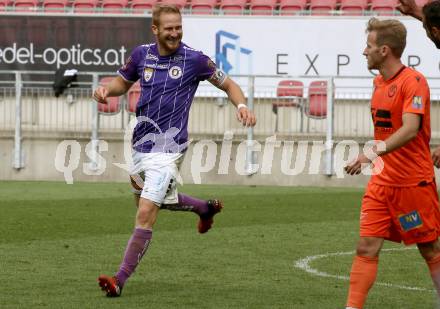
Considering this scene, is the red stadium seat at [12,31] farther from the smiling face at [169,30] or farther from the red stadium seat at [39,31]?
the smiling face at [169,30]

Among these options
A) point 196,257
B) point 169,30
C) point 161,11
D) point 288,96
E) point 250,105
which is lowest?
point 196,257

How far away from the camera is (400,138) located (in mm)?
7051

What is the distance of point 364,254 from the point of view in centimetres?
741

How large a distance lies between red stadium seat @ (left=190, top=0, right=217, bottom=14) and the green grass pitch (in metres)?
7.98

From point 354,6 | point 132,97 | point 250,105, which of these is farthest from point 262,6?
point 132,97

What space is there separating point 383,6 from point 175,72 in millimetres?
15892

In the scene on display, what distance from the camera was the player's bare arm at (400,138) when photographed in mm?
6965

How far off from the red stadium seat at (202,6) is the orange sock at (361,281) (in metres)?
18.0

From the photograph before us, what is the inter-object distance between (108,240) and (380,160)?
17.6 ft

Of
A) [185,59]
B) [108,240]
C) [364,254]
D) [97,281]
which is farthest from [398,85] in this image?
[108,240]

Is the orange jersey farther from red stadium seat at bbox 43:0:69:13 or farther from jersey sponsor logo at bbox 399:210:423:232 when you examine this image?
red stadium seat at bbox 43:0:69:13

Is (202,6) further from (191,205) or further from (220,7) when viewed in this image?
(191,205)

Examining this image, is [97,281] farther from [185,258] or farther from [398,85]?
[398,85]

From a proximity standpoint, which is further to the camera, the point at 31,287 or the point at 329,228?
the point at 329,228
